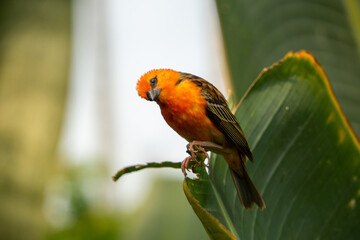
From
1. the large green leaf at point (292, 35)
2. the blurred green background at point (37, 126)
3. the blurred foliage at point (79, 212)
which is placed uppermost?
the large green leaf at point (292, 35)

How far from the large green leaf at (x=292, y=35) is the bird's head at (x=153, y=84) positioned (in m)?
0.91

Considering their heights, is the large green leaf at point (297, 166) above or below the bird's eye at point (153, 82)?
below

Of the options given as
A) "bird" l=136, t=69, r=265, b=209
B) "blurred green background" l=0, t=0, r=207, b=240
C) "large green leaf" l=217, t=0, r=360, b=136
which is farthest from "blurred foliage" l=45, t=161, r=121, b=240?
"bird" l=136, t=69, r=265, b=209

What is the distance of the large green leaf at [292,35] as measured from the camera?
11.3 feet

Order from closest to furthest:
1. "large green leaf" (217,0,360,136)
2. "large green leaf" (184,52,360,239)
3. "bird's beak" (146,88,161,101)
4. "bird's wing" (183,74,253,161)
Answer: "large green leaf" (184,52,360,239)
"bird's wing" (183,74,253,161)
"bird's beak" (146,88,161,101)
"large green leaf" (217,0,360,136)

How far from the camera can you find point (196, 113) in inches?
102

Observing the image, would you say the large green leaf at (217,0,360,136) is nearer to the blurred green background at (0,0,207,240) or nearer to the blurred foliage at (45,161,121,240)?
the blurred green background at (0,0,207,240)

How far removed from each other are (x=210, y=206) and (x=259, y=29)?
1.79 metres

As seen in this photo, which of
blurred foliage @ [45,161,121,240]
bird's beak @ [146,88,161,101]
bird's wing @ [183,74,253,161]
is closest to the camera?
bird's wing @ [183,74,253,161]

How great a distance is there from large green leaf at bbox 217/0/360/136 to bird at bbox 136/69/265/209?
78cm

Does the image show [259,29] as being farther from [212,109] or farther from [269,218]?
[269,218]

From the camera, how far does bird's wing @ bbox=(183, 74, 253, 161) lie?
2.40 metres

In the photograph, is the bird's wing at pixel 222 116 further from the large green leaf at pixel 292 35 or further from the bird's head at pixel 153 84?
the large green leaf at pixel 292 35

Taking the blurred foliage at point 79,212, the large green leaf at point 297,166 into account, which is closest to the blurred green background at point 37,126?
the blurred foliage at point 79,212
